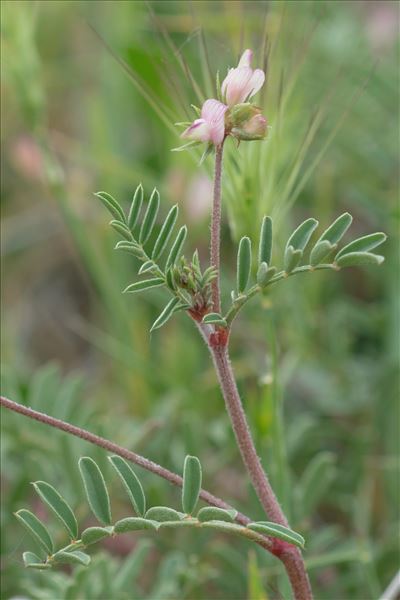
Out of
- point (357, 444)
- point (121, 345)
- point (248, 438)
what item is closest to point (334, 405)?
point (357, 444)

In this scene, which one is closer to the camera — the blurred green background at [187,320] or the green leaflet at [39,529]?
Answer: the green leaflet at [39,529]

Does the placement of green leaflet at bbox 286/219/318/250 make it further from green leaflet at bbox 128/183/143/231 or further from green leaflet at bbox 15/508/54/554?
green leaflet at bbox 15/508/54/554

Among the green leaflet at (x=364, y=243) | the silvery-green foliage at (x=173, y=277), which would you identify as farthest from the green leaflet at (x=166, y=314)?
the green leaflet at (x=364, y=243)

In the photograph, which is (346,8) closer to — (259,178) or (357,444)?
(357,444)

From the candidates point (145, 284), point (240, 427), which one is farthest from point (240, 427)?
point (145, 284)

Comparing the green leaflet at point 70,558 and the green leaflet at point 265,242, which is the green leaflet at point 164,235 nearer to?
the green leaflet at point 265,242

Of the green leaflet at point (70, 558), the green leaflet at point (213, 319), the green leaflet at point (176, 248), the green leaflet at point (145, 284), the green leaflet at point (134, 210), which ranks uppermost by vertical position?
the green leaflet at point (134, 210)

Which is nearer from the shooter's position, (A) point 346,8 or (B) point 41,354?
(B) point 41,354
